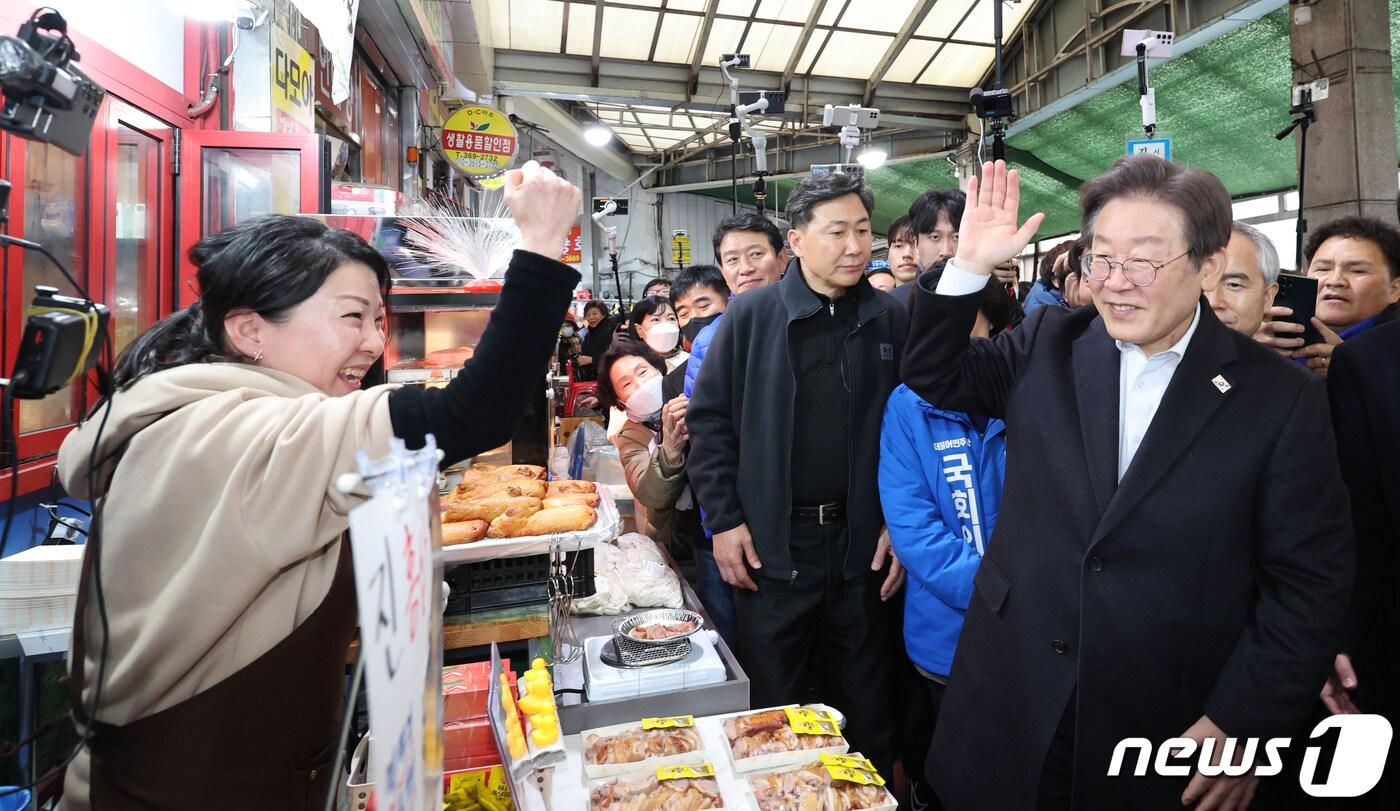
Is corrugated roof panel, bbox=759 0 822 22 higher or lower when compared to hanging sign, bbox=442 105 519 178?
higher

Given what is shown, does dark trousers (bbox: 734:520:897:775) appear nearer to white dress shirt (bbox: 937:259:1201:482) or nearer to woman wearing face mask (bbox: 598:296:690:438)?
white dress shirt (bbox: 937:259:1201:482)

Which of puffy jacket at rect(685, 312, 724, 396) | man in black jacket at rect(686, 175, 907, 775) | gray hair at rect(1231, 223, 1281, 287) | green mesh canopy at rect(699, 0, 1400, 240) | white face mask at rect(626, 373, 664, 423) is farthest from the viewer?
green mesh canopy at rect(699, 0, 1400, 240)

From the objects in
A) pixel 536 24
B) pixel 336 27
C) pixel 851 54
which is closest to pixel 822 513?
pixel 336 27

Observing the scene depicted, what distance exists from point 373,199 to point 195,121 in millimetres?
713

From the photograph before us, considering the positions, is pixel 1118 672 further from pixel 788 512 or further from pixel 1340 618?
pixel 788 512

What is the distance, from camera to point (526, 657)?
2.14 meters

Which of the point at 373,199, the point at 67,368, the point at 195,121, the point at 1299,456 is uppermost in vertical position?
the point at 195,121

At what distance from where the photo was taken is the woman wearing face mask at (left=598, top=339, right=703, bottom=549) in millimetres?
2475

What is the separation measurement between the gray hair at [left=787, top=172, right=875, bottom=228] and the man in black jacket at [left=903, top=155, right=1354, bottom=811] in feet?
2.58

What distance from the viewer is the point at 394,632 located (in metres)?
0.54

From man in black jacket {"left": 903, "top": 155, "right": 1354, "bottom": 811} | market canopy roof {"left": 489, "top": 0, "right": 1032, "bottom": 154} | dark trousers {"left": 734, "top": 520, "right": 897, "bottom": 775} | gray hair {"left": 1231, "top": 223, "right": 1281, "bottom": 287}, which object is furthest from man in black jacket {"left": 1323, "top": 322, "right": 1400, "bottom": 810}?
market canopy roof {"left": 489, "top": 0, "right": 1032, "bottom": 154}

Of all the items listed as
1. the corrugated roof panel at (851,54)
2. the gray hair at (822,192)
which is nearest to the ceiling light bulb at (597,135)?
the corrugated roof panel at (851,54)

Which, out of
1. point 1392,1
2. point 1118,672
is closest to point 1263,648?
point 1118,672

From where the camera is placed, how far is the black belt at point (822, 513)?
212 centimetres
